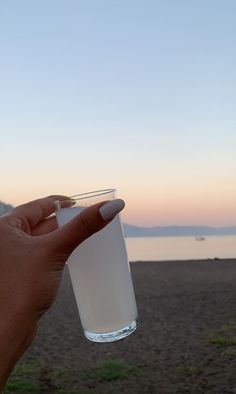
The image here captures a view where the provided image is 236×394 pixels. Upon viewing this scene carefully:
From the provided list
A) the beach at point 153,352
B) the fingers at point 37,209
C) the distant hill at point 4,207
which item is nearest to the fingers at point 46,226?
the fingers at point 37,209

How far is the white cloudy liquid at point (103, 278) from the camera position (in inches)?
65.1

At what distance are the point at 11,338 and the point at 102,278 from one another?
493 millimetres

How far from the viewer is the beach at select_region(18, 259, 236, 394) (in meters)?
6.74

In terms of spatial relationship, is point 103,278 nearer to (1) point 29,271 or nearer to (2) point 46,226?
(2) point 46,226

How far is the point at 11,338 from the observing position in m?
1.21

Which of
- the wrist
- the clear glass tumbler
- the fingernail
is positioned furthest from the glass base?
the fingernail

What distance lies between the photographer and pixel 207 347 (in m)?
8.68

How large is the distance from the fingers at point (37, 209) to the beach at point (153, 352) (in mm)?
1530

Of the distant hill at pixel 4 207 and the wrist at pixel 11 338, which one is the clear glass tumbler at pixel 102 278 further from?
the wrist at pixel 11 338

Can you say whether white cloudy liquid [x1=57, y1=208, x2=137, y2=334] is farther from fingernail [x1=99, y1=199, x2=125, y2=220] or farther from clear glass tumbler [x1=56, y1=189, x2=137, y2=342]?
fingernail [x1=99, y1=199, x2=125, y2=220]

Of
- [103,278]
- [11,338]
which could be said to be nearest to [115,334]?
[103,278]

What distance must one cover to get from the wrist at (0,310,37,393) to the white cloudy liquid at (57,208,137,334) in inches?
16.8

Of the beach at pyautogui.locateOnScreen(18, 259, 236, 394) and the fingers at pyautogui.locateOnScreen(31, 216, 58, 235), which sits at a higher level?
A: the fingers at pyautogui.locateOnScreen(31, 216, 58, 235)

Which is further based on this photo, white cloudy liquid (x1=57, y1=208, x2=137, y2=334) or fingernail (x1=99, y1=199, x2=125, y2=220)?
white cloudy liquid (x1=57, y1=208, x2=137, y2=334)
